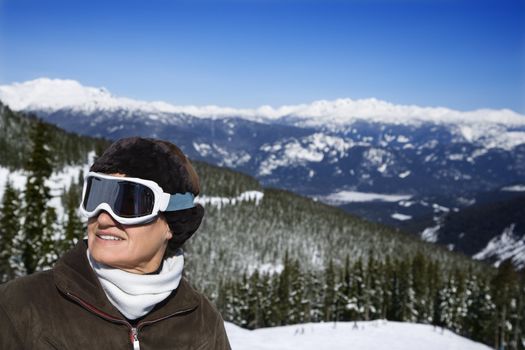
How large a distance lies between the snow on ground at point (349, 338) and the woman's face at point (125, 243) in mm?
17164

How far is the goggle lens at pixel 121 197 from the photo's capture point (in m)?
3.18

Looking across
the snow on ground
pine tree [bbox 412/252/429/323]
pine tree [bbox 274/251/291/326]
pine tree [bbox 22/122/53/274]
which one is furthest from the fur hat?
pine tree [bbox 412/252/429/323]

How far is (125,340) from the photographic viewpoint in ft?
9.72

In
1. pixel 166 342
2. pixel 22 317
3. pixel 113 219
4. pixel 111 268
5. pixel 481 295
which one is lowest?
pixel 481 295

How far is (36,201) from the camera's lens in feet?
120

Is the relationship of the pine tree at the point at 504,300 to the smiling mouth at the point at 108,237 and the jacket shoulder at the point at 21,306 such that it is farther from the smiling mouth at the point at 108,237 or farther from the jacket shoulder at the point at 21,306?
the jacket shoulder at the point at 21,306

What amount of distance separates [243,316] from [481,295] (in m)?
41.0

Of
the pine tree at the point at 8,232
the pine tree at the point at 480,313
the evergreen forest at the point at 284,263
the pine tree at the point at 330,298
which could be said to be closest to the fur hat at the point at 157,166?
the evergreen forest at the point at 284,263

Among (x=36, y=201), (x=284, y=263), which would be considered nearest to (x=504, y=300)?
(x=284, y=263)

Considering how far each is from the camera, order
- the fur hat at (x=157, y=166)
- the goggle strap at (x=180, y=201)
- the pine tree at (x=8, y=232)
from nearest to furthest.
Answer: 1. the fur hat at (x=157, y=166)
2. the goggle strap at (x=180, y=201)
3. the pine tree at (x=8, y=232)

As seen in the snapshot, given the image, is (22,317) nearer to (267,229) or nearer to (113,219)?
(113,219)

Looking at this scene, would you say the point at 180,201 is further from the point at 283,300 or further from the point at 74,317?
the point at 283,300

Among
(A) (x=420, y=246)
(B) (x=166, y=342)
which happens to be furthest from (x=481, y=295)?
(A) (x=420, y=246)

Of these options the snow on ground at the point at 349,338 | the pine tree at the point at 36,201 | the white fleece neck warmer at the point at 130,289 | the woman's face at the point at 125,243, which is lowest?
the snow on ground at the point at 349,338
